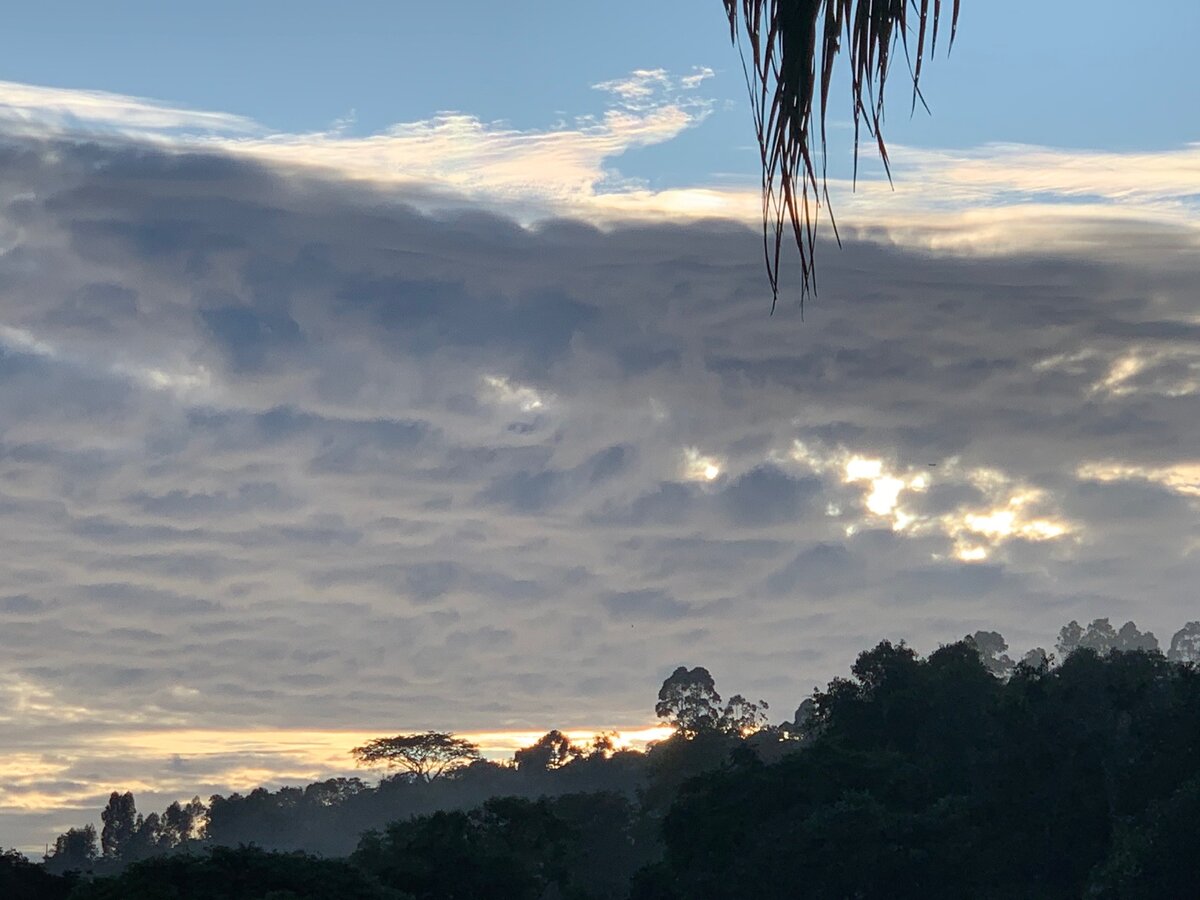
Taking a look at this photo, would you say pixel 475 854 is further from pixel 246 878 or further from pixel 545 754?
pixel 545 754

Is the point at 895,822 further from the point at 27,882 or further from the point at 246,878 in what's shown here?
the point at 27,882

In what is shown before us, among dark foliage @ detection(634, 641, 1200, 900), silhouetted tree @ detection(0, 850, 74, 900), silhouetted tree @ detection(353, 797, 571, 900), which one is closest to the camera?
silhouetted tree @ detection(0, 850, 74, 900)

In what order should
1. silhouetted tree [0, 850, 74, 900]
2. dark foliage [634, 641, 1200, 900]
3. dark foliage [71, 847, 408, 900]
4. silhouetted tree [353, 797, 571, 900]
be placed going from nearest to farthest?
dark foliage [71, 847, 408, 900]
silhouetted tree [0, 850, 74, 900]
dark foliage [634, 641, 1200, 900]
silhouetted tree [353, 797, 571, 900]

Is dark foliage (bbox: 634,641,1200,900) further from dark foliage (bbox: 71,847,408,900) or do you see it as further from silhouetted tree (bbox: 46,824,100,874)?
silhouetted tree (bbox: 46,824,100,874)

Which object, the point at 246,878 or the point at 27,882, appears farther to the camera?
the point at 27,882

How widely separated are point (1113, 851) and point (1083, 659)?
1911 centimetres

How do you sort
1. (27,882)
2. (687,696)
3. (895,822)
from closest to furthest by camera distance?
(27,882)
(895,822)
(687,696)

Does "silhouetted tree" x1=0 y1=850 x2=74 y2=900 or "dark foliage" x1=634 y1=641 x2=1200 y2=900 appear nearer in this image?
"silhouetted tree" x1=0 y1=850 x2=74 y2=900

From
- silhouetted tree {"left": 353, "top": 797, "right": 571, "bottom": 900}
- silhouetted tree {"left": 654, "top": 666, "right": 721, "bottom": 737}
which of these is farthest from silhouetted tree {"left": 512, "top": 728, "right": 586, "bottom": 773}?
silhouetted tree {"left": 353, "top": 797, "right": 571, "bottom": 900}

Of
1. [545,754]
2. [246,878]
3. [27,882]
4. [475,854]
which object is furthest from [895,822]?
[545,754]

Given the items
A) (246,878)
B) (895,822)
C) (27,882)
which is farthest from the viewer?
(895,822)

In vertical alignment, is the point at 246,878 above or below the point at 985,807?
below

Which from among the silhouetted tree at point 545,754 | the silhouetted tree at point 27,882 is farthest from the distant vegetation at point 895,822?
the silhouetted tree at point 545,754

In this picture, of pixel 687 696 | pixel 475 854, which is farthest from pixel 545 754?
pixel 475 854
